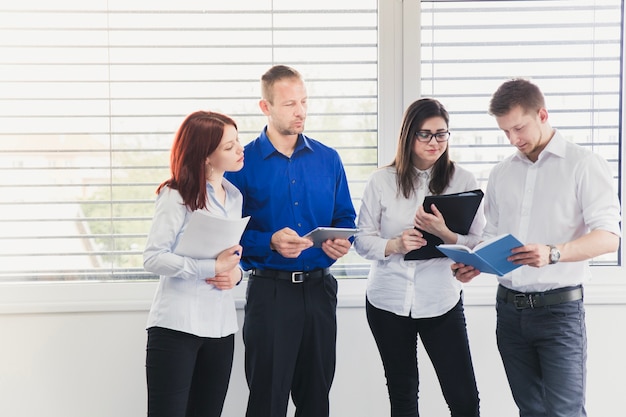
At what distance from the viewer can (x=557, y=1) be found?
3.25 m

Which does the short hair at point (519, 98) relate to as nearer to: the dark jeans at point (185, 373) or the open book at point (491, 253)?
the open book at point (491, 253)

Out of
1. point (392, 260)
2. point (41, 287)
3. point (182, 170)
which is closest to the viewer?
point (182, 170)

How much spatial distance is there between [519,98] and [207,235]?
1.19 m

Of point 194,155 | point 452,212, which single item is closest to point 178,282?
point 194,155

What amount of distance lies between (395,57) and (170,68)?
1.10 m

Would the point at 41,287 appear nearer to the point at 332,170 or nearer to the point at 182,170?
the point at 182,170

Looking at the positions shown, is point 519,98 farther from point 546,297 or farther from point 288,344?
point 288,344

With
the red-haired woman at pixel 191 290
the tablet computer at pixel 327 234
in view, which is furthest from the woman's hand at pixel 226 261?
the tablet computer at pixel 327 234

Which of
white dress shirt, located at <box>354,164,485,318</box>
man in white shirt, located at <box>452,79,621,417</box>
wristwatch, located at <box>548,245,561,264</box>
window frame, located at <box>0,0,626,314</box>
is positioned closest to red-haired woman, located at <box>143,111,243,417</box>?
white dress shirt, located at <box>354,164,485,318</box>

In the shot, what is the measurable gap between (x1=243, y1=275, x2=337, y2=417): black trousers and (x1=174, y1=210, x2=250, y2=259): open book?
1.23 feet

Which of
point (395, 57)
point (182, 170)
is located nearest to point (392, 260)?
point (182, 170)

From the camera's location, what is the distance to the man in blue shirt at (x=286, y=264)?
2535mm

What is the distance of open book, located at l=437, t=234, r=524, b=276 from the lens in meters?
2.13

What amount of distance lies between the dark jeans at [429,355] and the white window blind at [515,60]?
99 centimetres
